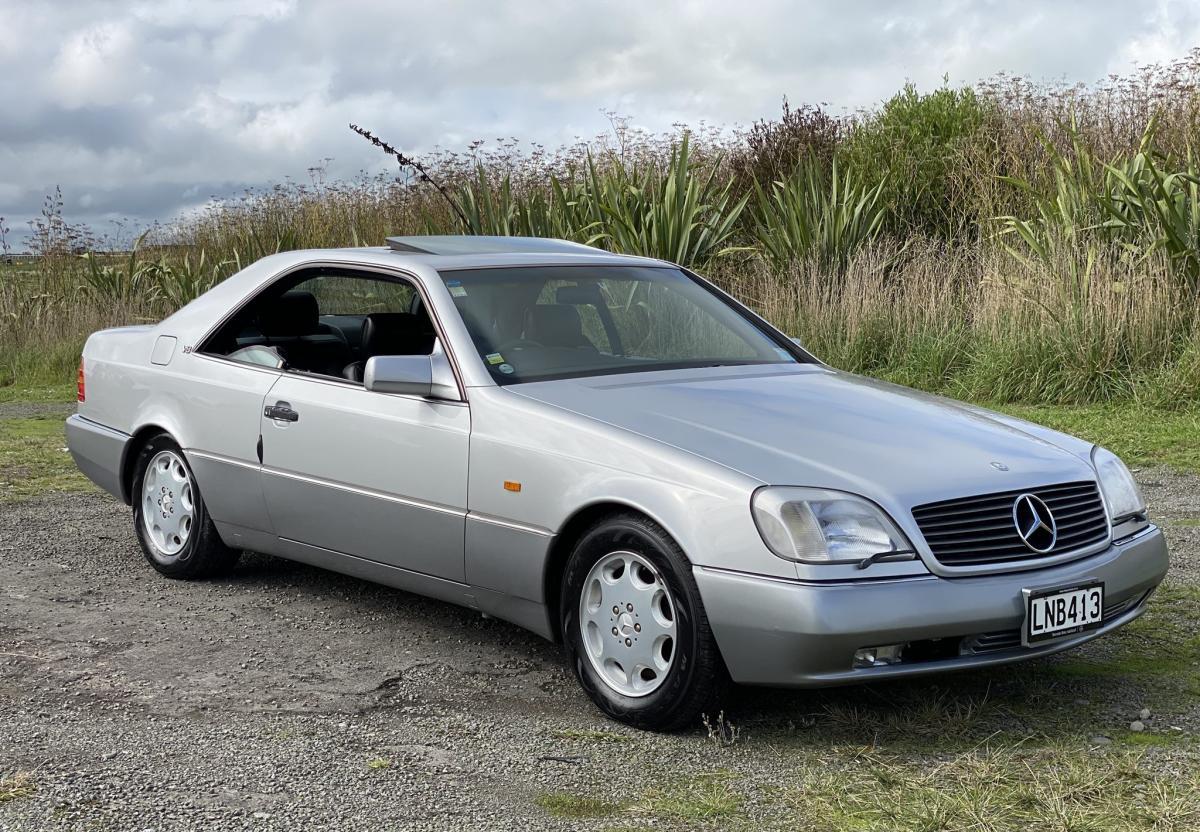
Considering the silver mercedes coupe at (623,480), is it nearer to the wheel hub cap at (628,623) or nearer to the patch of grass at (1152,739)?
the wheel hub cap at (628,623)

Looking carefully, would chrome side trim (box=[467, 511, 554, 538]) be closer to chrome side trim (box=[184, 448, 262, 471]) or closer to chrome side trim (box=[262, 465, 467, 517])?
chrome side trim (box=[262, 465, 467, 517])

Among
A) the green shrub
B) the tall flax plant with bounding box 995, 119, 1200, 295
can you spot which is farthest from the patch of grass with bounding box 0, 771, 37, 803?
the green shrub

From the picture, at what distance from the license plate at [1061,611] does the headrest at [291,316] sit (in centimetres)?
369

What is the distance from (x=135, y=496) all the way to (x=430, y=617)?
1715 millimetres

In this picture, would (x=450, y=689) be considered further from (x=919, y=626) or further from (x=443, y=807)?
(x=919, y=626)

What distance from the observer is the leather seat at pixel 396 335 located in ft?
19.7

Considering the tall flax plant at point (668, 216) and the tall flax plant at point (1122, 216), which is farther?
the tall flax plant at point (668, 216)

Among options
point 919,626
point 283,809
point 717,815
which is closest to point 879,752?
point 919,626

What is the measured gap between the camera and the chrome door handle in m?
5.43

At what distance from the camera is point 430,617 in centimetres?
560

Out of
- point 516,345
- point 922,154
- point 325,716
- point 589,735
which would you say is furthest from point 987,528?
point 922,154

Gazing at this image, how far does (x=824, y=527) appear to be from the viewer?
3859 millimetres

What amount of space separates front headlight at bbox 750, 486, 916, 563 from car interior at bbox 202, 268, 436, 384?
227cm

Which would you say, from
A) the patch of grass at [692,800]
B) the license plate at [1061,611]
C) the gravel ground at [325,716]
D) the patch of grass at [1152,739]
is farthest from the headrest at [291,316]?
the patch of grass at [1152,739]
